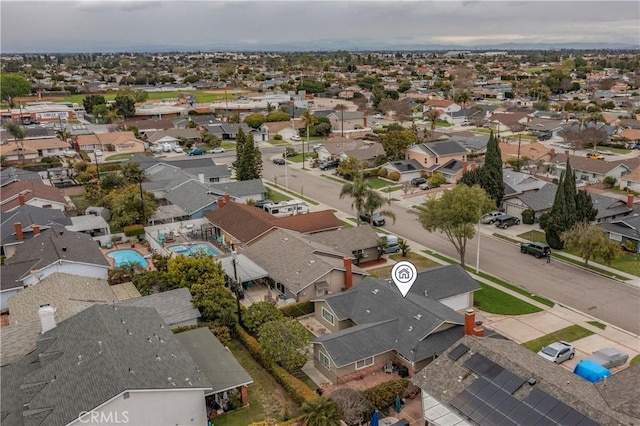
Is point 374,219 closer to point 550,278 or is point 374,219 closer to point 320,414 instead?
point 550,278

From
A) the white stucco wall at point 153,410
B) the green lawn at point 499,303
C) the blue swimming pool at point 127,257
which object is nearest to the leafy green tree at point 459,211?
the green lawn at point 499,303

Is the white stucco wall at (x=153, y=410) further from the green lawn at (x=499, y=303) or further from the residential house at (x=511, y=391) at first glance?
the green lawn at (x=499, y=303)

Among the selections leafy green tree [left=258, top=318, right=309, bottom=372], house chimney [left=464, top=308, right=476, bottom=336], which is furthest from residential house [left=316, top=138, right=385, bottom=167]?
house chimney [left=464, top=308, right=476, bottom=336]

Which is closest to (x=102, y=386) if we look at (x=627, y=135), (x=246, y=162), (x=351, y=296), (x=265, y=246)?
(x=351, y=296)

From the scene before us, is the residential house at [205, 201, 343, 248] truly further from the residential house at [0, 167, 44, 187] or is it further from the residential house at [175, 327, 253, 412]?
the residential house at [0, 167, 44, 187]

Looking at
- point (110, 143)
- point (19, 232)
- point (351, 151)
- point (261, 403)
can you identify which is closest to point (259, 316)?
point (261, 403)

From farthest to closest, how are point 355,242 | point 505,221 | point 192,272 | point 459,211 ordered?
point 505,221 → point 355,242 → point 459,211 → point 192,272
